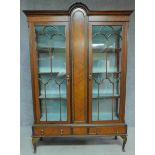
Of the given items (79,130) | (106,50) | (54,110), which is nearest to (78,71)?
(106,50)

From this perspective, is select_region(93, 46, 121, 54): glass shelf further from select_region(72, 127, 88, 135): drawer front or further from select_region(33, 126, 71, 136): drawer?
select_region(33, 126, 71, 136): drawer

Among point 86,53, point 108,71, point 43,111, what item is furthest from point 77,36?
point 43,111

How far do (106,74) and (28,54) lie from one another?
1.25 metres

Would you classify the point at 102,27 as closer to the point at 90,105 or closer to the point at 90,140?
the point at 90,105

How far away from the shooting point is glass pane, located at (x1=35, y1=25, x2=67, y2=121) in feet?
7.23

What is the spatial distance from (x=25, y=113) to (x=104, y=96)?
1332mm

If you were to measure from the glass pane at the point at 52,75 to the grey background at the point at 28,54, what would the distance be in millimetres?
680

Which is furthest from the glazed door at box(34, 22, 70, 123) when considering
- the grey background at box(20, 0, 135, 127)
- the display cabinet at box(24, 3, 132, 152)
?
the grey background at box(20, 0, 135, 127)

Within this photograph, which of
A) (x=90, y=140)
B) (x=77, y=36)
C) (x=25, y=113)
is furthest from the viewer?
(x=25, y=113)

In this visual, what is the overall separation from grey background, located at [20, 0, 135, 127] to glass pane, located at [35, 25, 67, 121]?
2.23 feet

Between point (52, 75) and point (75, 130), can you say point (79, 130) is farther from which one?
point (52, 75)

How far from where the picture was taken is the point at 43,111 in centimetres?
227

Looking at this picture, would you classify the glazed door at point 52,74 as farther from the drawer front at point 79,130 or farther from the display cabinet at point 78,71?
the drawer front at point 79,130

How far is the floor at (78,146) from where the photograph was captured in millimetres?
2225
